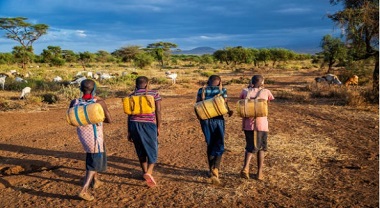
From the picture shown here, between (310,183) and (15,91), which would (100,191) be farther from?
(15,91)

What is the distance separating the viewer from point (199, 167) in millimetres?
5719

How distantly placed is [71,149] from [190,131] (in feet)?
8.48

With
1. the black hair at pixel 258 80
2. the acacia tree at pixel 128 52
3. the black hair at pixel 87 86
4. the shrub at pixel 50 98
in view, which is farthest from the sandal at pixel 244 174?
the acacia tree at pixel 128 52

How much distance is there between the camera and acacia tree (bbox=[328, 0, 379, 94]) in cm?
1105

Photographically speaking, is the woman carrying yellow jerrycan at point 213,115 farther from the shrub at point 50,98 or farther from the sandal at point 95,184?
the shrub at point 50,98

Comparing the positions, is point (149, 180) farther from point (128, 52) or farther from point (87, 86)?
point (128, 52)

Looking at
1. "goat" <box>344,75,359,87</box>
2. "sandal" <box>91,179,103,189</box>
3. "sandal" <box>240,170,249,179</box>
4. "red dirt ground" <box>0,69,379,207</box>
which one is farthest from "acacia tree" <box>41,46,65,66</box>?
"sandal" <box>240,170,249,179</box>

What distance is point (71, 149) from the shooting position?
23.1 ft

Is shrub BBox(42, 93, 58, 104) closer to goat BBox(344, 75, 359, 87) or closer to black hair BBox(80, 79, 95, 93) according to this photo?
black hair BBox(80, 79, 95, 93)

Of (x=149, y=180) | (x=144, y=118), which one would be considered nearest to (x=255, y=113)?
(x=144, y=118)

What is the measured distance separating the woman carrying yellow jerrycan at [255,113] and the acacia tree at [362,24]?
7.60m

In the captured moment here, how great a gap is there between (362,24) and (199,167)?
27.3ft

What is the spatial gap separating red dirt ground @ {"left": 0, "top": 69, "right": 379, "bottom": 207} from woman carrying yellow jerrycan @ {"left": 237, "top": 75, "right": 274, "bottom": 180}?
511 millimetres

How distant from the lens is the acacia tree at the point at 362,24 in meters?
11.0
